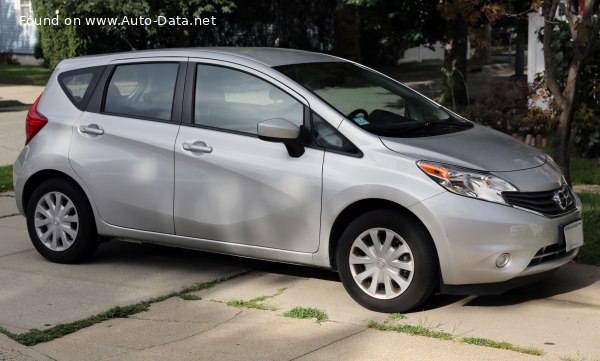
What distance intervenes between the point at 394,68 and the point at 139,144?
2895 cm

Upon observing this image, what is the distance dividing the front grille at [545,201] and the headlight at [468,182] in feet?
0.19

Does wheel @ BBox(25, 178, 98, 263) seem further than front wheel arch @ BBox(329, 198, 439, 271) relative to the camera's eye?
Yes

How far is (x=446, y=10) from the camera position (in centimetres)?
880

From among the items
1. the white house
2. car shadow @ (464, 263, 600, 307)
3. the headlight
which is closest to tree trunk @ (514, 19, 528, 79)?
car shadow @ (464, 263, 600, 307)

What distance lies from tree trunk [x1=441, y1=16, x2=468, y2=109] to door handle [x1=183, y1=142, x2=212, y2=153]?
12.8m

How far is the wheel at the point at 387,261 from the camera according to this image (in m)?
6.14

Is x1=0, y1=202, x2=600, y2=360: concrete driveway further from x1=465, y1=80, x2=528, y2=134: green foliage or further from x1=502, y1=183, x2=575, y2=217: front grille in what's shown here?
x1=465, y1=80, x2=528, y2=134: green foliage

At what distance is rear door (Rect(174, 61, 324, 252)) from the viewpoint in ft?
21.6

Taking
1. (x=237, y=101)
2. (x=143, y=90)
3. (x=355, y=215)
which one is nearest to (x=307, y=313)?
(x=355, y=215)

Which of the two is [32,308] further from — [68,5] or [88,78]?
[68,5]

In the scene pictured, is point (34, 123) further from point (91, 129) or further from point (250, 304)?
point (250, 304)

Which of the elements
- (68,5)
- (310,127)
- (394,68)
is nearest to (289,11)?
(394,68)

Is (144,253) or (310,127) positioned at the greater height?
(310,127)

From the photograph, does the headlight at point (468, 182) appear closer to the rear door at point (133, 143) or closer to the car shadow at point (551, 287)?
the car shadow at point (551, 287)
